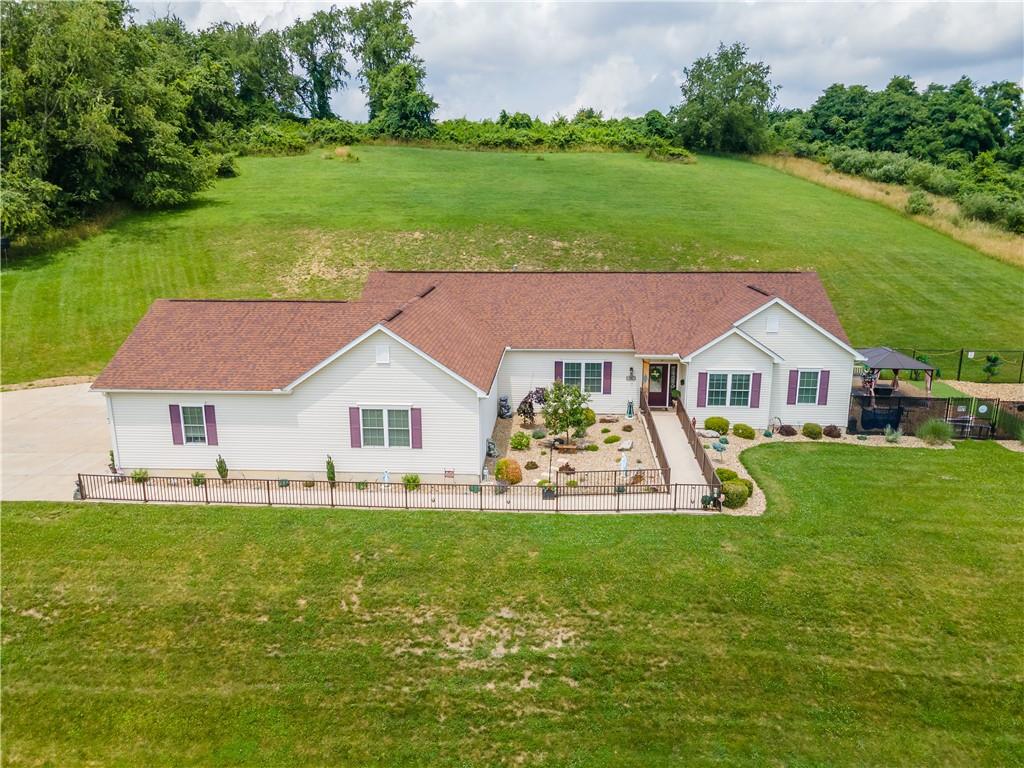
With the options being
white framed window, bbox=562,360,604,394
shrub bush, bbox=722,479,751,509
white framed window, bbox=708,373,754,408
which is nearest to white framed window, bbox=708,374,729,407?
white framed window, bbox=708,373,754,408

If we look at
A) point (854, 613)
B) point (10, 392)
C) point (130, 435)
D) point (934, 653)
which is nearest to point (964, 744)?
point (934, 653)

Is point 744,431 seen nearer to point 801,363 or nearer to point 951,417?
point 801,363

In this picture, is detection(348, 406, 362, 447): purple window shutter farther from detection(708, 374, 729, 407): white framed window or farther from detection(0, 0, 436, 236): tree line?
detection(0, 0, 436, 236): tree line

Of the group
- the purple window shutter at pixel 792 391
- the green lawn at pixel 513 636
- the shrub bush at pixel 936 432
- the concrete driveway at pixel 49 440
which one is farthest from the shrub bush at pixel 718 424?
the concrete driveway at pixel 49 440

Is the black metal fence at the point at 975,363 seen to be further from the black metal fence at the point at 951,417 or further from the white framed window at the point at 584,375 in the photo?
the white framed window at the point at 584,375

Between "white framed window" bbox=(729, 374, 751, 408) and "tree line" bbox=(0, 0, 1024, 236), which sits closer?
"white framed window" bbox=(729, 374, 751, 408)

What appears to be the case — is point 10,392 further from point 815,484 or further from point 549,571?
point 815,484
